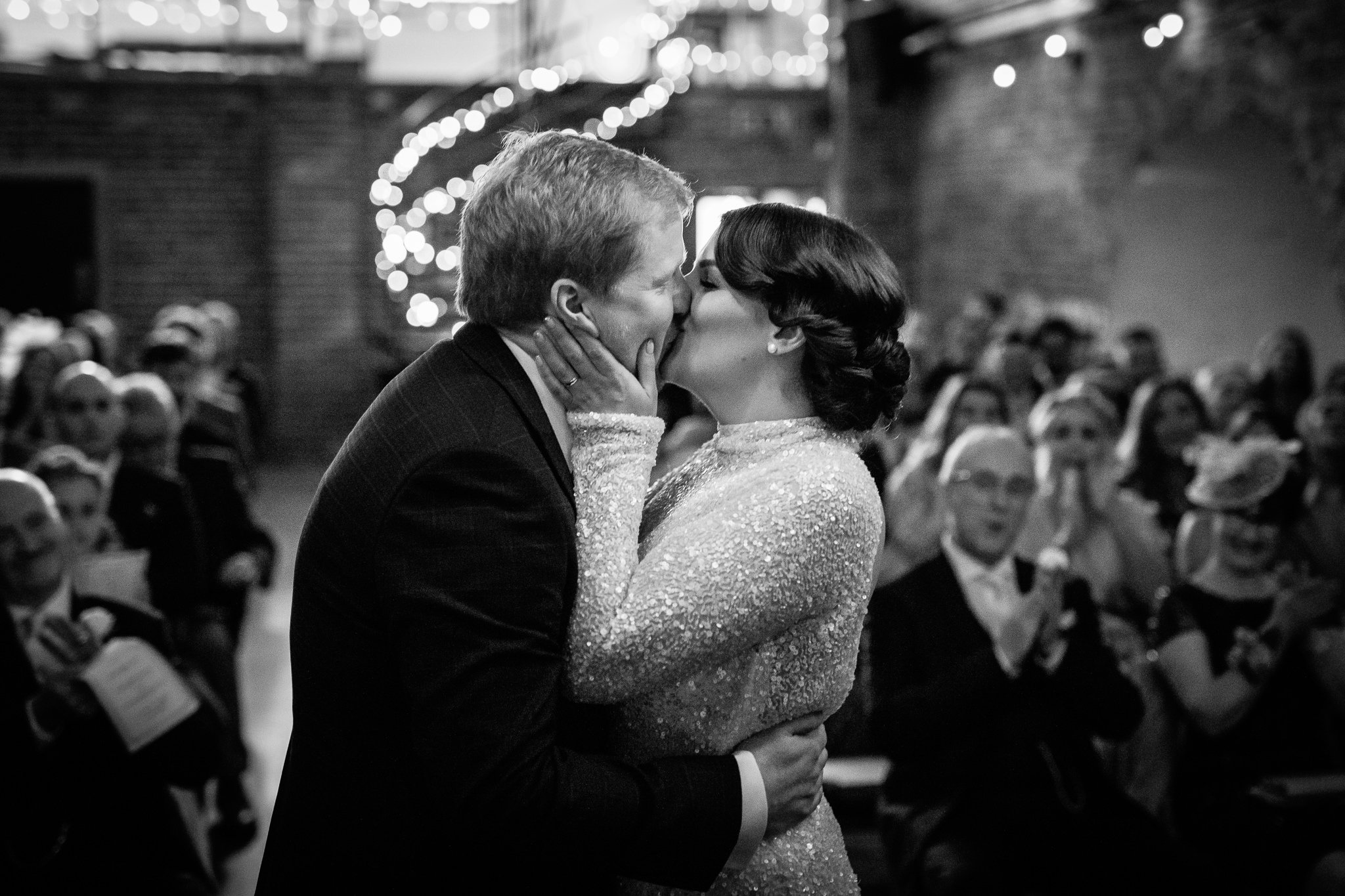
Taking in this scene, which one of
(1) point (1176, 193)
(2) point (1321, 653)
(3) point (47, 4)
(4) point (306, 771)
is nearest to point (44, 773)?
(4) point (306, 771)

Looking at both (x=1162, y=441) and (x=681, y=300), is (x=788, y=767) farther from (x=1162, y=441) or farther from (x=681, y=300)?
(x=1162, y=441)

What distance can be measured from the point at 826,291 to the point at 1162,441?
4.42 meters

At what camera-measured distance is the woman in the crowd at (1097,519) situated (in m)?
4.59

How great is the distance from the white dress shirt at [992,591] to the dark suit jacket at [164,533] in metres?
2.54

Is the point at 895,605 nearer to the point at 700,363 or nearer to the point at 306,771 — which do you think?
the point at 700,363

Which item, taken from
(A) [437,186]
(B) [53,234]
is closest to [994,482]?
(A) [437,186]

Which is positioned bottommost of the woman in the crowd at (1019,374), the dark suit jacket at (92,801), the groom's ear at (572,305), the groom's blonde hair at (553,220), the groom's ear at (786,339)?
the dark suit jacket at (92,801)

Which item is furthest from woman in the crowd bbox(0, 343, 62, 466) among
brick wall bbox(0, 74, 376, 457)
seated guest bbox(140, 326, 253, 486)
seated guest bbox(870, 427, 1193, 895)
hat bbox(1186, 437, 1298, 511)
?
brick wall bbox(0, 74, 376, 457)

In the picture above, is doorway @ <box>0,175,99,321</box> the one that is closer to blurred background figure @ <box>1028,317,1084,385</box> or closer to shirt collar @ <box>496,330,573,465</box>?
blurred background figure @ <box>1028,317,1084,385</box>

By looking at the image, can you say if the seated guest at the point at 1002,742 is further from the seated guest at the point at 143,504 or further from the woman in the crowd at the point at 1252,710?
the seated guest at the point at 143,504

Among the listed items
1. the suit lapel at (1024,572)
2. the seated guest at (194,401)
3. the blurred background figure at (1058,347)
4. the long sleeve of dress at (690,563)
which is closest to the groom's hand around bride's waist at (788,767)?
the long sleeve of dress at (690,563)

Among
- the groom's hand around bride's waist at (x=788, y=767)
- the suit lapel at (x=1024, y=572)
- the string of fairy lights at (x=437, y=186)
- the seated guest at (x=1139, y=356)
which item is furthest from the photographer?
the string of fairy lights at (x=437, y=186)

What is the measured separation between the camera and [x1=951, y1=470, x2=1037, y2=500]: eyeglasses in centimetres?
347

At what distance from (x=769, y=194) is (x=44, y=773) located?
1202cm
